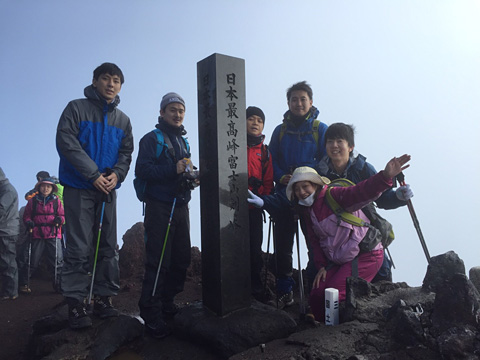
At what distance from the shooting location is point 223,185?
4953 mm

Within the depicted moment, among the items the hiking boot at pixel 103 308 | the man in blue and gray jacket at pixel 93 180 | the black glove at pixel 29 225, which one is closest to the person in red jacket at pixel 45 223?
the black glove at pixel 29 225

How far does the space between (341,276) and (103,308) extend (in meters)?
3.49

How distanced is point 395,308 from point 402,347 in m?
0.57

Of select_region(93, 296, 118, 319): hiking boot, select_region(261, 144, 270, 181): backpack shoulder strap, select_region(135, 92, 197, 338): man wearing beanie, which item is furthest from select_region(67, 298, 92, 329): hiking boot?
select_region(261, 144, 270, 181): backpack shoulder strap

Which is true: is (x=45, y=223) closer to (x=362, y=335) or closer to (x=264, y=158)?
(x=264, y=158)

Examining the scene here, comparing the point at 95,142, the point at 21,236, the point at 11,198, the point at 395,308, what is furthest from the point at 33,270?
the point at 395,308

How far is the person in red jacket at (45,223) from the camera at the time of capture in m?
10.6

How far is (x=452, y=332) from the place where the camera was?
333cm

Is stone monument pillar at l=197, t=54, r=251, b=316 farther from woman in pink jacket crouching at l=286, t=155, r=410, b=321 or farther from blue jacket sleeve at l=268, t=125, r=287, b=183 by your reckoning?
blue jacket sleeve at l=268, t=125, r=287, b=183

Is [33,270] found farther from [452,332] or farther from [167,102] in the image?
[452,332]

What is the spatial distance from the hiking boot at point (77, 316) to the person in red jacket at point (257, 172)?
8.54ft

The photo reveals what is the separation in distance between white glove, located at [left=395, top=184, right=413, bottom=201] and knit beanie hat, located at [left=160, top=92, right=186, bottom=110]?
333 centimetres

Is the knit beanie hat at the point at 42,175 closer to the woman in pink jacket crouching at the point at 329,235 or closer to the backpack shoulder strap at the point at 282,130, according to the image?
the backpack shoulder strap at the point at 282,130

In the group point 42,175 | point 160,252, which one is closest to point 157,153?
point 160,252
